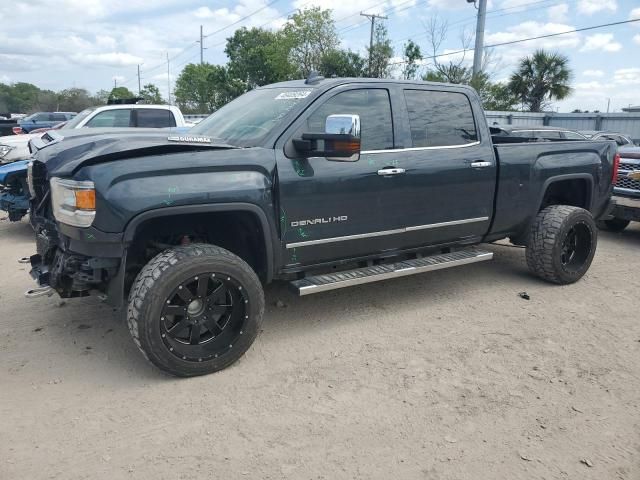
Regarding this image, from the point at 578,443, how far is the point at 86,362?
10.3 ft

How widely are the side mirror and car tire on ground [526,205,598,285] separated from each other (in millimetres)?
2525

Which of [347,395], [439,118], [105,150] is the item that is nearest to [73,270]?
[105,150]

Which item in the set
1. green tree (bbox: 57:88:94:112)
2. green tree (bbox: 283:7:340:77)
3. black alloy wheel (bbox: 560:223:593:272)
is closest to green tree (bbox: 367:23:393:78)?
green tree (bbox: 283:7:340:77)

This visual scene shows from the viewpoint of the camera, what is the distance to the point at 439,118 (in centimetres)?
470

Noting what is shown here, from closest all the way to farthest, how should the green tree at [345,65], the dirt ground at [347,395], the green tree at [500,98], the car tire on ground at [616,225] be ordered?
the dirt ground at [347,395], the car tire on ground at [616,225], the green tree at [500,98], the green tree at [345,65]

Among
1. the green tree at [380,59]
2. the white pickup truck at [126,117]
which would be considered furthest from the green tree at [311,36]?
the white pickup truck at [126,117]

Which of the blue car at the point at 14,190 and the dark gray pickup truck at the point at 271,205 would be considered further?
the blue car at the point at 14,190

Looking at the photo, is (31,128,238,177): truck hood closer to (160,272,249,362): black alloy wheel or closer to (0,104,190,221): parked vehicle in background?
(160,272,249,362): black alloy wheel

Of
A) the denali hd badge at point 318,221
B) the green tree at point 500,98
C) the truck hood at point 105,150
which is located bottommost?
the denali hd badge at point 318,221

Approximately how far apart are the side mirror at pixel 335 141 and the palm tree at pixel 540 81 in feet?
94.1

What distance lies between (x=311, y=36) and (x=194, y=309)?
145 ft

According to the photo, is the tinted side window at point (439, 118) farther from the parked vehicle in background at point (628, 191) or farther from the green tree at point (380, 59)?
the green tree at point (380, 59)

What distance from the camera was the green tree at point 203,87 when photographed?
54.9 meters

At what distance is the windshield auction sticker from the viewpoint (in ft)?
13.5
